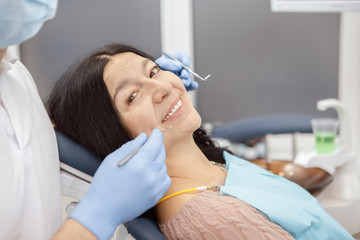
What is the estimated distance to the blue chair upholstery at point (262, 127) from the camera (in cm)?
254

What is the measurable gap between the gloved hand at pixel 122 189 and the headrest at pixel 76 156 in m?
0.23

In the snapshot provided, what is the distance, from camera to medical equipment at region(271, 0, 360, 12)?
2.07m

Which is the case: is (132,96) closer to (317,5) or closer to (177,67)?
(177,67)

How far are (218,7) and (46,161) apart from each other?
2.16 metres

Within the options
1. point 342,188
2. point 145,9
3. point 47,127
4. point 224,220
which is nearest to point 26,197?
point 47,127

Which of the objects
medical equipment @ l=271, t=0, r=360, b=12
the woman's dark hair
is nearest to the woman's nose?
the woman's dark hair

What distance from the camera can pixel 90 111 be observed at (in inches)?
44.8

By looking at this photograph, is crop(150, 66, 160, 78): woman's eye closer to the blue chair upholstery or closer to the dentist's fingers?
the dentist's fingers

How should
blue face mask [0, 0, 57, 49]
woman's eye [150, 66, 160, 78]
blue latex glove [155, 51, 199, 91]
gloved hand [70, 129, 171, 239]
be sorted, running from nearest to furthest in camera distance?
blue face mask [0, 0, 57, 49] < gloved hand [70, 129, 171, 239] < woman's eye [150, 66, 160, 78] < blue latex glove [155, 51, 199, 91]

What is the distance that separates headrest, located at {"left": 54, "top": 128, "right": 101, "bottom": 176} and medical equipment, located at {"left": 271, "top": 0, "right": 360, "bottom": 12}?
1470 mm

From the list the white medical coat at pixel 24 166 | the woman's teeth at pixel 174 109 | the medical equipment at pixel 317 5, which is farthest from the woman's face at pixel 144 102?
the medical equipment at pixel 317 5

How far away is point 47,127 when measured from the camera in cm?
96

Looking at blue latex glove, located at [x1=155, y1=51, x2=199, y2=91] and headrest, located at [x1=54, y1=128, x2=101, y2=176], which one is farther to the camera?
blue latex glove, located at [x1=155, y1=51, x2=199, y2=91]

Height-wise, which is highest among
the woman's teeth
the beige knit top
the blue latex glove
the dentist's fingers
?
the blue latex glove
